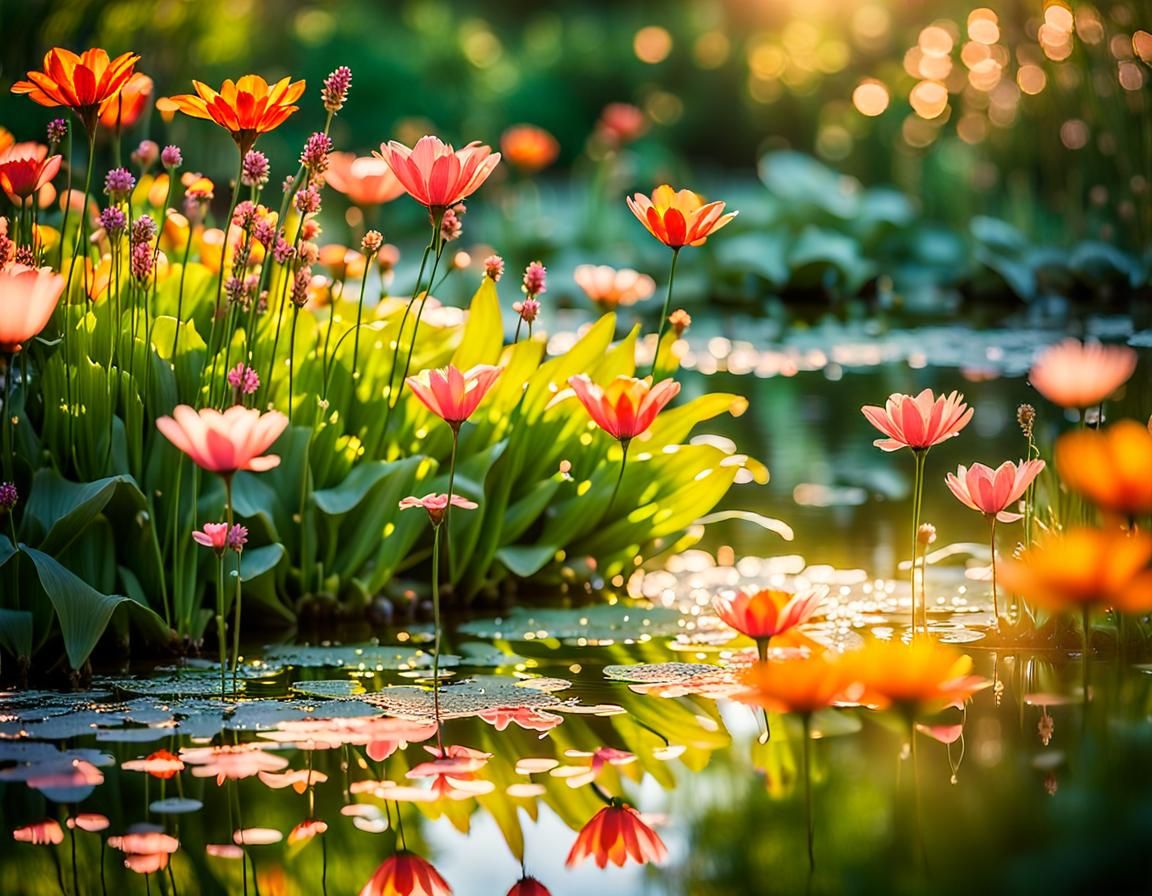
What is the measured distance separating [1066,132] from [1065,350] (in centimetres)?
608

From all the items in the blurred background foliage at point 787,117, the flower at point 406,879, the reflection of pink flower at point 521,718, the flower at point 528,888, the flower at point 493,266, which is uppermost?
the blurred background foliage at point 787,117

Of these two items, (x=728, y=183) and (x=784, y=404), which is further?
(x=728, y=183)

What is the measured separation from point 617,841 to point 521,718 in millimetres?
445

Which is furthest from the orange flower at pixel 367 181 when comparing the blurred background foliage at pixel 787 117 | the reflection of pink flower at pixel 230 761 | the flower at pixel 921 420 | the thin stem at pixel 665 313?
the reflection of pink flower at pixel 230 761

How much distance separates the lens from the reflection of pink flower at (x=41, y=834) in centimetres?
174

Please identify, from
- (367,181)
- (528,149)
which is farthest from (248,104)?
(528,149)

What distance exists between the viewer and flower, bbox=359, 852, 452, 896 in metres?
1.63

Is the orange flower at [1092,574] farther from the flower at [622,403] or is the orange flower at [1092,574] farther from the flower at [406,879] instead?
the flower at [622,403]

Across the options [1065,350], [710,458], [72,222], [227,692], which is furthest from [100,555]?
[1065,350]

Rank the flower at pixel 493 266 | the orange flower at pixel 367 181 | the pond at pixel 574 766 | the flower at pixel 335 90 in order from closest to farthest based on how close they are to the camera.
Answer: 1. the pond at pixel 574 766
2. the flower at pixel 335 90
3. the flower at pixel 493 266
4. the orange flower at pixel 367 181

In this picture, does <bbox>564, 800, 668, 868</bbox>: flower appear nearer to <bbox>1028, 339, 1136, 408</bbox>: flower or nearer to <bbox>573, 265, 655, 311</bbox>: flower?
<bbox>1028, 339, 1136, 408</bbox>: flower

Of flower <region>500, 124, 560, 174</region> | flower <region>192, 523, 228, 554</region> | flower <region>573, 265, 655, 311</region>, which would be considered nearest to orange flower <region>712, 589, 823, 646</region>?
flower <region>192, 523, 228, 554</region>

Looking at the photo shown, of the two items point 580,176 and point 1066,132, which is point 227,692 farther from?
point 580,176

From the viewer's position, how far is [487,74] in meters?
13.2
